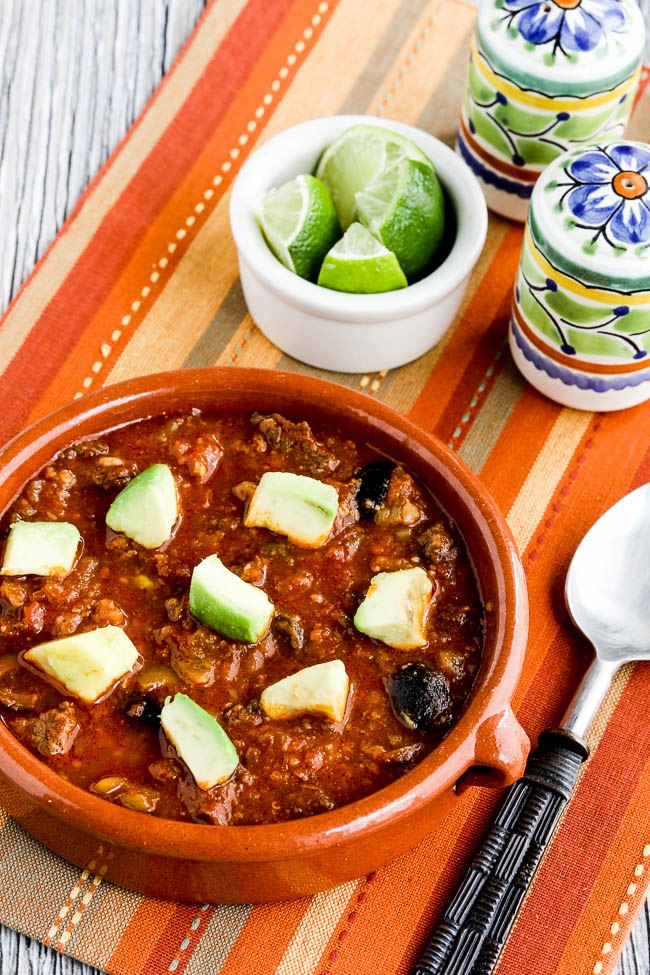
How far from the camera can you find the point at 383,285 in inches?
111

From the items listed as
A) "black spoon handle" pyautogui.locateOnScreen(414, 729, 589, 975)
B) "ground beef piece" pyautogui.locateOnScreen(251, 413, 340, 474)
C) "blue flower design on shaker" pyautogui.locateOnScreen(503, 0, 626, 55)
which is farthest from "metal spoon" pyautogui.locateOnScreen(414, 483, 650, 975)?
"blue flower design on shaker" pyautogui.locateOnScreen(503, 0, 626, 55)

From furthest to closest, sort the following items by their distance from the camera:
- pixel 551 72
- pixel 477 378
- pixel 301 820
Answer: pixel 477 378 → pixel 551 72 → pixel 301 820

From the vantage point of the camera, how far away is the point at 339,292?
2.81 metres

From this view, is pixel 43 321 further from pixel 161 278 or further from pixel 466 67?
pixel 466 67

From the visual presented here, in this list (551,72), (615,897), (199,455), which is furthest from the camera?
(551,72)

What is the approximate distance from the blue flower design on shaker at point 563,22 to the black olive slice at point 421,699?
1.56m

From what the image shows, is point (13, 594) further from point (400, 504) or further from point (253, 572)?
point (400, 504)

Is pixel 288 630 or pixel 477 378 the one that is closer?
pixel 288 630

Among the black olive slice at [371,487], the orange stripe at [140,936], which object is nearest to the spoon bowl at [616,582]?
the black olive slice at [371,487]

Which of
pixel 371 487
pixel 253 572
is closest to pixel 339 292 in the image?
pixel 371 487

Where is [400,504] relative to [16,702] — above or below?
above

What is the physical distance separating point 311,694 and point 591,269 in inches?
43.3

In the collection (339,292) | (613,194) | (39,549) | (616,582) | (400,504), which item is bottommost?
(39,549)

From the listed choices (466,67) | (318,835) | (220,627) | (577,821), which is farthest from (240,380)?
(466,67)
